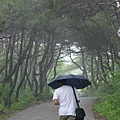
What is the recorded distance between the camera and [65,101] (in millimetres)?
7270

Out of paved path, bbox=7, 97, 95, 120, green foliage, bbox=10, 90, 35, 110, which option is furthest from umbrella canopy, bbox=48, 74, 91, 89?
green foliage, bbox=10, 90, 35, 110

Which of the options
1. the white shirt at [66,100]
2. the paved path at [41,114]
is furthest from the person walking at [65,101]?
the paved path at [41,114]

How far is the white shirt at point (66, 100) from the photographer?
7215 millimetres

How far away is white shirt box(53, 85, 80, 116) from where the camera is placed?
23.7 ft

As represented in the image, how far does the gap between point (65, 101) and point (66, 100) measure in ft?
0.11

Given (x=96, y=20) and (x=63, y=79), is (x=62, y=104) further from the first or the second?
(x=96, y=20)

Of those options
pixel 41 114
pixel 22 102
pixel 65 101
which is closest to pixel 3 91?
pixel 22 102

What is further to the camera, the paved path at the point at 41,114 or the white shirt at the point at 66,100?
the paved path at the point at 41,114

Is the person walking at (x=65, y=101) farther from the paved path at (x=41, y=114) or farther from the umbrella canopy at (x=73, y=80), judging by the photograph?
the paved path at (x=41, y=114)

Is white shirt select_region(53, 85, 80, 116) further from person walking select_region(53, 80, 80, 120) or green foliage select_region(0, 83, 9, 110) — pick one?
green foliage select_region(0, 83, 9, 110)

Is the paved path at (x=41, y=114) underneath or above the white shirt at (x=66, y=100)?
underneath

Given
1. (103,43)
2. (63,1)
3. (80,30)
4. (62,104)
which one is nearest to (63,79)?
(62,104)

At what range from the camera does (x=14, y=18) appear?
19203 mm

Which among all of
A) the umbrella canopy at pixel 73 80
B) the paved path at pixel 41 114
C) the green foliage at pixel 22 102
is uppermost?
the umbrella canopy at pixel 73 80
